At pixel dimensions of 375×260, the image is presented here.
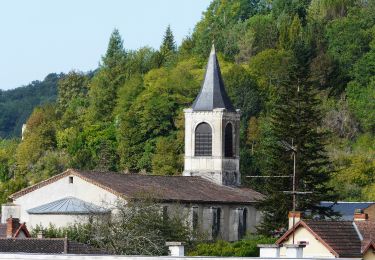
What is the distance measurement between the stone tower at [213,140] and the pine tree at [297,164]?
10.3m

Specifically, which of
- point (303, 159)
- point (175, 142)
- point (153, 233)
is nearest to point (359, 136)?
point (175, 142)

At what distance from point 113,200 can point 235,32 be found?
57069 millimetres

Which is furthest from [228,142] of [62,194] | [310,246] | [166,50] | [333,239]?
[166,50]

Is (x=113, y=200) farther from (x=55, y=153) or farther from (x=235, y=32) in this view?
(x=235, y=32)

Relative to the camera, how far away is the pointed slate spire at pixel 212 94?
9900cm

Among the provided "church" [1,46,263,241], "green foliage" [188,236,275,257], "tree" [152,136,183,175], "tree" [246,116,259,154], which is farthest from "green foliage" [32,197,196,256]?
"tree" [246,116,259,154]

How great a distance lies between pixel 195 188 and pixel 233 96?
2923cm

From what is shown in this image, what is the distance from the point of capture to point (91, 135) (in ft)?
435

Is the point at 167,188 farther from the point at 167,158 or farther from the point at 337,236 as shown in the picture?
the point at 337,236

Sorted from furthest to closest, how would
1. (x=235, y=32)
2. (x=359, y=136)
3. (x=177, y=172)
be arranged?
(x=235, y=32), (x=359, y=136), (x=177, y=172)

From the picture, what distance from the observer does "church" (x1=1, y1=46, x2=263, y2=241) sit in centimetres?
8838

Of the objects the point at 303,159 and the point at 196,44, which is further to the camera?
the point at 196,44

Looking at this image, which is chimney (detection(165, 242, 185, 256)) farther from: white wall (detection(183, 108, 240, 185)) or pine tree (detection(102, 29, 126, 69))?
pine tree (detection(102, 29, 126, 69))

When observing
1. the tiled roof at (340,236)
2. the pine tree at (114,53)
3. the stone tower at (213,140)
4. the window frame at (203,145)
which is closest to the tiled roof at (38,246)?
the tiled roof at (340,236)
